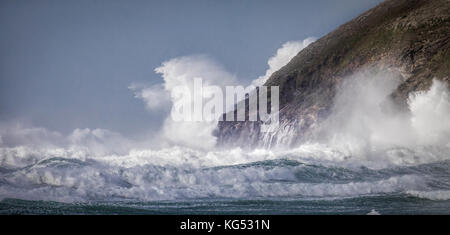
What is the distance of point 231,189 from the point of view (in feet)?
51.8

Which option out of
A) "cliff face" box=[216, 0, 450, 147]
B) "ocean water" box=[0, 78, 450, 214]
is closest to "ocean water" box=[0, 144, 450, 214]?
"ocean water" box=[0, 78, 450, 214]

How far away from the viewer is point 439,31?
125 feet

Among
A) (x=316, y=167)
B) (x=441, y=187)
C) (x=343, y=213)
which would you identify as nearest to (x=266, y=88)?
(x=316, y=167)

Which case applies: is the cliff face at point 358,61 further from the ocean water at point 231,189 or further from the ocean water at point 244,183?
the ocean water at point 231,189

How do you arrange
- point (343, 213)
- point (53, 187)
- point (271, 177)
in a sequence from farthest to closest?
point (271, 177) → point (53, 187) → point (343, 213)

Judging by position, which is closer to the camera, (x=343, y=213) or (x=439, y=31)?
(x=343, y=213)

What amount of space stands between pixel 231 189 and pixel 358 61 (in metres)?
34.2

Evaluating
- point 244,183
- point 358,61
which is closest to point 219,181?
point 244,183

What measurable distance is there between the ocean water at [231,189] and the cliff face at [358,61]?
17.5 metres

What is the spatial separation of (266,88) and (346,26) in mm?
14082

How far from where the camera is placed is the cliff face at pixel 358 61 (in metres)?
37.4

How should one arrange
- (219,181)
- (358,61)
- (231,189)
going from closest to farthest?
(231,189) → (219,181) → (358,61)

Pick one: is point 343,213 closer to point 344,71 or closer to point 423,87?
point 423,87

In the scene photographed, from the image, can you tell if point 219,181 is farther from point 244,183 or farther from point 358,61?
point 358,61
